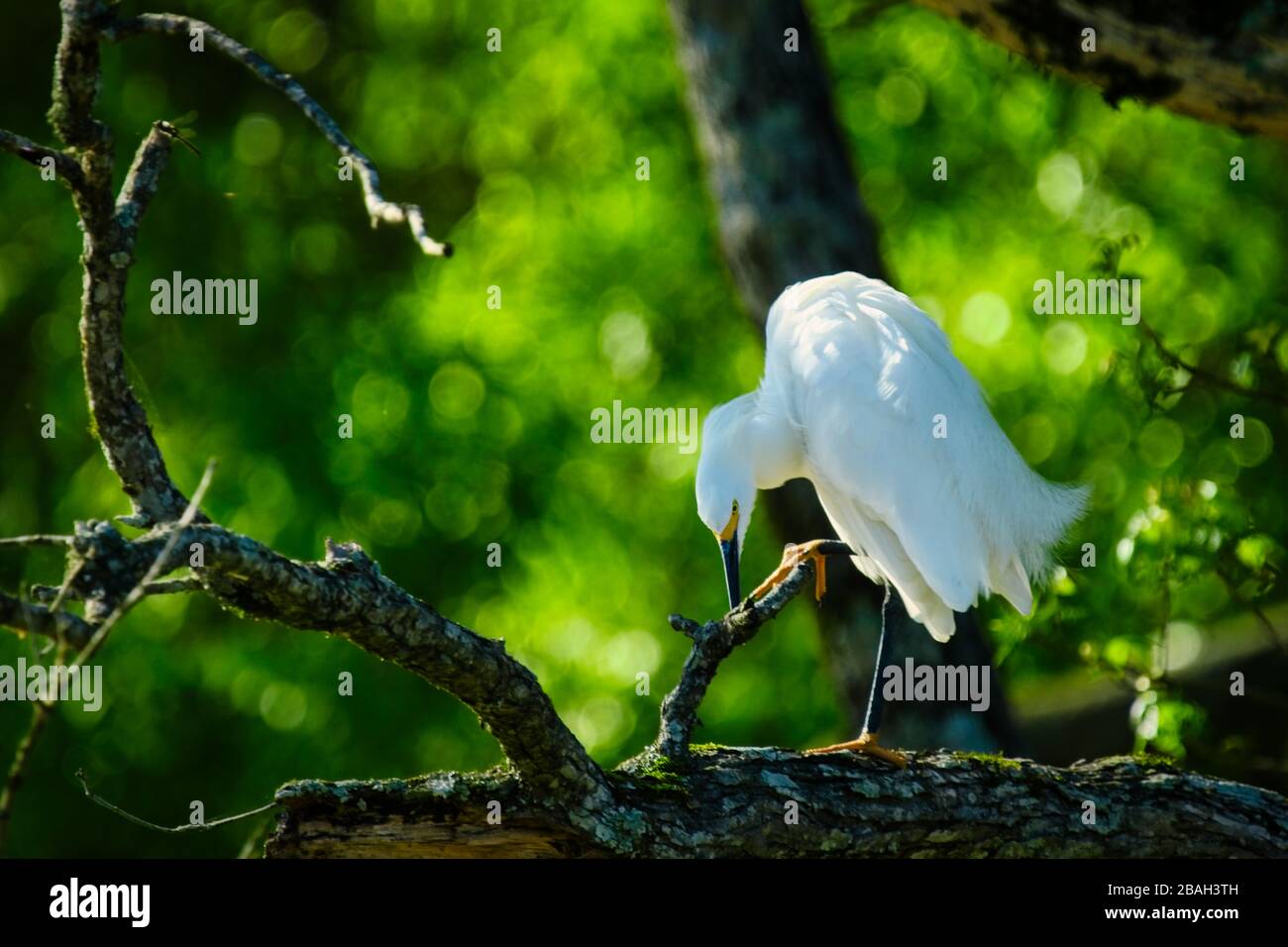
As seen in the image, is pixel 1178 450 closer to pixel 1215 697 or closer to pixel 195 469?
pixel 1215 697

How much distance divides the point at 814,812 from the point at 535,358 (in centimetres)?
600

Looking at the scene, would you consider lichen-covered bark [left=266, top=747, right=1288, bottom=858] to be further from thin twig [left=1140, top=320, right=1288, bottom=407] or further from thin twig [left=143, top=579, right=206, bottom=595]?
thin twig [left=1140, top=320, right=1288, bottom=407]

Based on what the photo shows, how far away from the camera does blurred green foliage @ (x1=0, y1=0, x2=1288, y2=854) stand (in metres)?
8.49

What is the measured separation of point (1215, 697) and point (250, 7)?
7.97 m

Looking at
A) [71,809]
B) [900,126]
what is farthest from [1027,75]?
[71,809]

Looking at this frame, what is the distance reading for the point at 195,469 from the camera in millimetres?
8523

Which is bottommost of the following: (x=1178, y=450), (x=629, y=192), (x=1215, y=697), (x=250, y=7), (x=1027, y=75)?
(x=1215, y=697)

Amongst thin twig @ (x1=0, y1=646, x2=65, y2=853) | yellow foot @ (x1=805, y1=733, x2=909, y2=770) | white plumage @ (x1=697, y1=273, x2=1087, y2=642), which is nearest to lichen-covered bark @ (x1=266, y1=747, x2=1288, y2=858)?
yellow foot @ (x1=805, y1=733, x2=909, y2=770)

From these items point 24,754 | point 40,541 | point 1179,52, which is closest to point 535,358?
point 1179,52

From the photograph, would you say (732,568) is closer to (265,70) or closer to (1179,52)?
(1179,52)

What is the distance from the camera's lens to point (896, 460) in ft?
13.8

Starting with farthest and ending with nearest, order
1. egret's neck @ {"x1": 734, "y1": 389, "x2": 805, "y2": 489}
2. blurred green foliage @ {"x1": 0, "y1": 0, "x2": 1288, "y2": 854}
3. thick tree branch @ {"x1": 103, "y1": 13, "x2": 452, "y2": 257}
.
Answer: blurred green foliage @ {"x1": 0, "y1": 0, "x2": 1288, "y2": 854}
egret's neck @ {"x1": 734, "y1": 389, "x2": 805, "y2": 489}
thick tree branch @ {"x1": 103, "y1": 13, "x2": 452, "y2": 257}

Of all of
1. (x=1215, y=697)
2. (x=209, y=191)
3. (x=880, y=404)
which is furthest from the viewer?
(x=209, y=191)

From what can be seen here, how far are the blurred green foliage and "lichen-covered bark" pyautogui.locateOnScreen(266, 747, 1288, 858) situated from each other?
4551 millimetres
